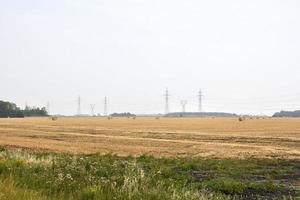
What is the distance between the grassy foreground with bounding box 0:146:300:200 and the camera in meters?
11.2

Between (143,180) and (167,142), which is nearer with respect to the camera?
(143,180)

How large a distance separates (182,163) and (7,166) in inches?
411

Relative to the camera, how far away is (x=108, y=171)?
16344mm

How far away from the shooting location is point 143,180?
13219 millimetres

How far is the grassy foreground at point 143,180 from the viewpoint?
36.7 feet

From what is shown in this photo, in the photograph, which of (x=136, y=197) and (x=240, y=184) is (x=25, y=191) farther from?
(x=240, y=184)

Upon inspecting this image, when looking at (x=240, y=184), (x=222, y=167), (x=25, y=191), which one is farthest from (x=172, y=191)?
(x=222, y=167)

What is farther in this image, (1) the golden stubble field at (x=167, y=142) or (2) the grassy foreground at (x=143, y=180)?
(1) the golden stubble field at (x=167, y=142)

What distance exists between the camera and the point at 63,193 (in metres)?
11.1

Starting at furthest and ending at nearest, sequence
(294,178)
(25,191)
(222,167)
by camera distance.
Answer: (222,167) → (294,178) → (25,191)

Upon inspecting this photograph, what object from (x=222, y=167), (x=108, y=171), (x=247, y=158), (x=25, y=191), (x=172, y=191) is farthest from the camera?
(x=247, y=158)

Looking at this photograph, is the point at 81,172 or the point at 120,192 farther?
the point at 81,172

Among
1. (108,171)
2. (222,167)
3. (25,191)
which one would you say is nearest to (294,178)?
(222,167)

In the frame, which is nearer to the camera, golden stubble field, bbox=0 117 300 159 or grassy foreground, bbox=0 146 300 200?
grassy foreground, bbox=0 146 300 200
